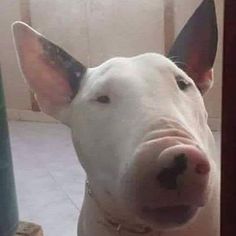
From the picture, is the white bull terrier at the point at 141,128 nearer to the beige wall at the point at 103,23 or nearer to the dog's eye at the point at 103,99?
the dog's eye at the point at 103,99

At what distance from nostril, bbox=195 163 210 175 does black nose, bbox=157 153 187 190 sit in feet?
0.06

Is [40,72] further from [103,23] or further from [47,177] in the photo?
[103,23]

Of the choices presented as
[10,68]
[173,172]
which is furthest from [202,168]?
[10,68]

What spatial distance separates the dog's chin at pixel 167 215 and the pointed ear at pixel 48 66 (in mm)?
225

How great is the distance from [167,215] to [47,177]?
3.52ft

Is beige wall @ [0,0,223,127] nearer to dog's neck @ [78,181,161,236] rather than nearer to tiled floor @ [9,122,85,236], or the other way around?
tiled floor @ [9,122,85,236]

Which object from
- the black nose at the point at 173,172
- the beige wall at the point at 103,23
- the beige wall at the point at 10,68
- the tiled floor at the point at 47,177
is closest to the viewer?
the black nose at the point at 173,172

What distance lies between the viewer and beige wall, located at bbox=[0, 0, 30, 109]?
206 centimetres

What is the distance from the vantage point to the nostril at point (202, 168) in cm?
72

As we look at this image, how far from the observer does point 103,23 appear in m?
1.97

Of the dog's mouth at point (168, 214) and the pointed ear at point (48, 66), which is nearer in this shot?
the dog's mouth at point (168, 214)

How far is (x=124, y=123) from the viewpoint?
786 mm

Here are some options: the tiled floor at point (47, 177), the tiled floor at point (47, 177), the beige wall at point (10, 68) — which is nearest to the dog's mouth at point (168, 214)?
the tiled floor at point (47, 177)

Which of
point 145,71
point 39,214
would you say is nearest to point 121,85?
point 145,71
